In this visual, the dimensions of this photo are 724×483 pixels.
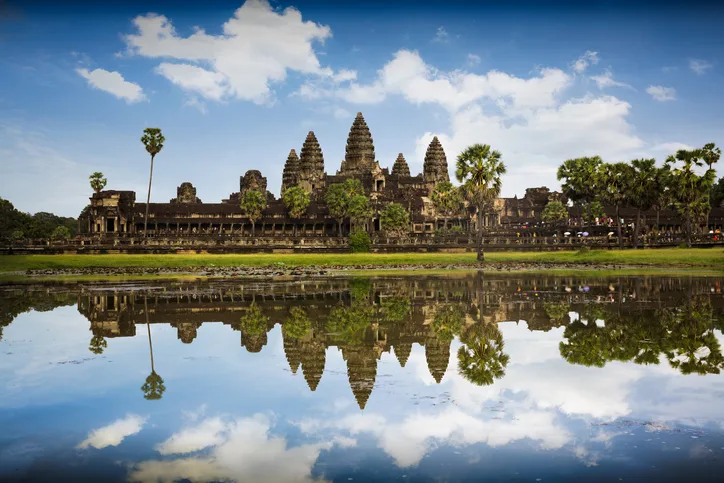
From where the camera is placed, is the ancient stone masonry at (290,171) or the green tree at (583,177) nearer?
the green tree at (583,177)

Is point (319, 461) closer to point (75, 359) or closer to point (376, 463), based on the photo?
point (376, 463)

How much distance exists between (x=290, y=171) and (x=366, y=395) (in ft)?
468

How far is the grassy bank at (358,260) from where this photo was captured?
196 feet

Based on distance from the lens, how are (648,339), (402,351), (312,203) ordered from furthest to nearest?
1. (312,203)
2. (648,339)
3. (402,351)

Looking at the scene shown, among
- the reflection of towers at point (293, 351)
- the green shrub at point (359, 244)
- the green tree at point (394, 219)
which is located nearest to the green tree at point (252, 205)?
the green tree at point (394, 219)

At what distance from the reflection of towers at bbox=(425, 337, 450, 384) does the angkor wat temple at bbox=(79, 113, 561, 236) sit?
84.4m

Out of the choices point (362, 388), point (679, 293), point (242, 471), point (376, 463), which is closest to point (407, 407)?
point (362, 388)

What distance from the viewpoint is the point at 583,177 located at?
9000 centimetres

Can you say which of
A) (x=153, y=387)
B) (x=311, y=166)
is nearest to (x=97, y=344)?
(x=153, y=387)

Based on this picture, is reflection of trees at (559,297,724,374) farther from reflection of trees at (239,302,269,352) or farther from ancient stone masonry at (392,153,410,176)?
ancient stone masonry at (392,153,410,176)

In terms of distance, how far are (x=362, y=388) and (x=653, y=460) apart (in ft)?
19.9

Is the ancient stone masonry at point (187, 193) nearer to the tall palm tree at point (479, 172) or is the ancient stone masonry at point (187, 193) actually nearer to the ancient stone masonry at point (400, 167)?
the ancient stone masonry at point (400, 167)

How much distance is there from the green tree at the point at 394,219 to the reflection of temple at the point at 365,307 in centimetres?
6512

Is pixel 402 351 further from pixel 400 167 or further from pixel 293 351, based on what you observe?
pixel 400 167
